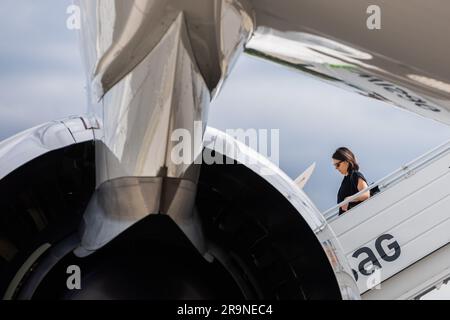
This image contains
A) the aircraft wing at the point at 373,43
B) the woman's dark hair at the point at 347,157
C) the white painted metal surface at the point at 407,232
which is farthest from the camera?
the white painted metal surface at the point at 407,232

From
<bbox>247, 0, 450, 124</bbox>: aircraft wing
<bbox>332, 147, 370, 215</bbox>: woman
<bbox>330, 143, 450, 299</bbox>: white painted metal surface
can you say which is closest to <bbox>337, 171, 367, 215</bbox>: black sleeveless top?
<bbox>332, 147, 370, 215</bbox>: woman

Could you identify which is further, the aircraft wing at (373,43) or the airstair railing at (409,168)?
the airstair railing at (409,168)

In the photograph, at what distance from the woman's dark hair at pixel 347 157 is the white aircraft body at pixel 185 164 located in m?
2.24

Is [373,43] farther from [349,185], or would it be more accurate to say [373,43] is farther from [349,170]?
[349,185]

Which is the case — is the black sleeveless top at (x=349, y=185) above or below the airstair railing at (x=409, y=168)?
below

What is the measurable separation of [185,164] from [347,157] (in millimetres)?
2704

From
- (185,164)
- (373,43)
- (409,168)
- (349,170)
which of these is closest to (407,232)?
(409,168)

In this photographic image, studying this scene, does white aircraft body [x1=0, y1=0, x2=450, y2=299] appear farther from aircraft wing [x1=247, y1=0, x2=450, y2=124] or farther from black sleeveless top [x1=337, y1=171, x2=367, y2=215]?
black sleeveless top [x1=337, y1=171, x2=367, y2=215]

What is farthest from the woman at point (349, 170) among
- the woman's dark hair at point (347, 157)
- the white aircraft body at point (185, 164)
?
the white aircraft body at point (185, 164)

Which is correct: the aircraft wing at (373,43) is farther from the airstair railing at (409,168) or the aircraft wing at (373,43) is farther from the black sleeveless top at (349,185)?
the airstair railing at (409,168)

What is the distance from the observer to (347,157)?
3.94 metres

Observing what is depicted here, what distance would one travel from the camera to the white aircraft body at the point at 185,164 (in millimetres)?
1090

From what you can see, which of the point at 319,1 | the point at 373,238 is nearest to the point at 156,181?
the point at 319,1
